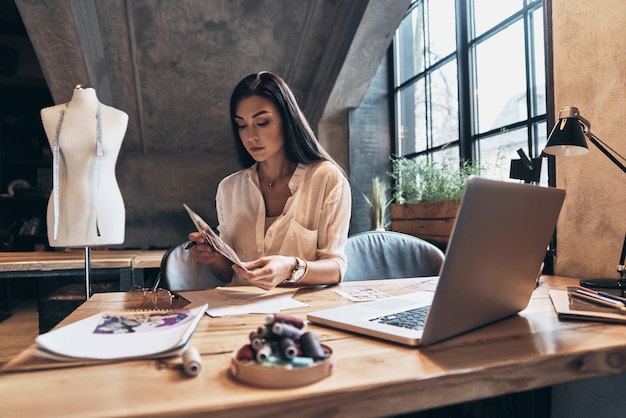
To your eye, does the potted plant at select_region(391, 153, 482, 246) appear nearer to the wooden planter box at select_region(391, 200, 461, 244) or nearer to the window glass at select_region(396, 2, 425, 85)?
the wooden planter box at select_region(391, 200, 461, 244)

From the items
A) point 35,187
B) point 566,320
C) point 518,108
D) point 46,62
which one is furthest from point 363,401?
point 35,187

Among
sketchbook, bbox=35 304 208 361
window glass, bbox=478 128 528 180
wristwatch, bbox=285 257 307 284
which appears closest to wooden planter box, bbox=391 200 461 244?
window glass, bbox=478 128 528 180

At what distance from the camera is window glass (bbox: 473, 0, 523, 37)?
2518 mm

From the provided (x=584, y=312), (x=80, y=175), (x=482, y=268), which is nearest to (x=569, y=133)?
(x=584, y=312)

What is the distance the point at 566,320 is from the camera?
822mm

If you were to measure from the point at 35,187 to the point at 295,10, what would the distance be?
3795mm

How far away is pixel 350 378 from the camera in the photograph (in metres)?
0.52

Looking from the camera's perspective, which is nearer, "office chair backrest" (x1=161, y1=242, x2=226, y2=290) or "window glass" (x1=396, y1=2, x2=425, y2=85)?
"office chair backrest" (x1=161, y1=242, x2=226, y2=290)

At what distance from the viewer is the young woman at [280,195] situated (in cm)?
152

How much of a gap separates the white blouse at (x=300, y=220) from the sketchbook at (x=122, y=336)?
68 centimetres

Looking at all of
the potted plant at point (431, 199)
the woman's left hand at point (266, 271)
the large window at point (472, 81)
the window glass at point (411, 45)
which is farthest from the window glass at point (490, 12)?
the woman's left hand at point (266, 271)

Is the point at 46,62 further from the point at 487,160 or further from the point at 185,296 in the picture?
the point at 487,160

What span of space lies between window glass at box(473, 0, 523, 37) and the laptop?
220 cm

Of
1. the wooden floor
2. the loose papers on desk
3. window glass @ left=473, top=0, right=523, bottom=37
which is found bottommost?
the wooden floor
